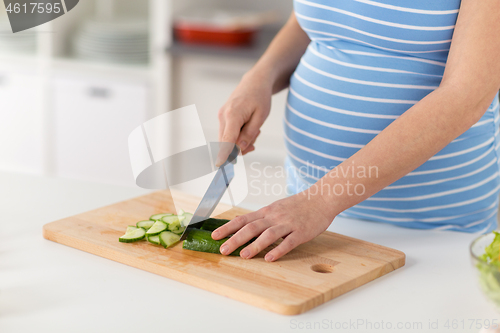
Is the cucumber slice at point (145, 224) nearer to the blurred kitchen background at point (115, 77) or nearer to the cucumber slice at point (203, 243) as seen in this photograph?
the cucumber slice at point (203, 243)

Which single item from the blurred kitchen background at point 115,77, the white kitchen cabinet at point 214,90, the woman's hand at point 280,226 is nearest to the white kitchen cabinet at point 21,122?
the blurred kitchen background at point 115,77

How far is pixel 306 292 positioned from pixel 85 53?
7.60 feet

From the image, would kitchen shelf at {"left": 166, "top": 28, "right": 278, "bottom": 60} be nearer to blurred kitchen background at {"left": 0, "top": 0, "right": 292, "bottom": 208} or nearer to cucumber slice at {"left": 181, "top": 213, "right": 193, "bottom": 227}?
blurred kitchen background at {"left": 0, "top": 0, "right": 292, "bottom": 208}

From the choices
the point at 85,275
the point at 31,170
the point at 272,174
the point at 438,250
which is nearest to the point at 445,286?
the point at 438,250

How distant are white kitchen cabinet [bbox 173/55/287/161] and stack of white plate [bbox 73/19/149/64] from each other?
9.4 inches

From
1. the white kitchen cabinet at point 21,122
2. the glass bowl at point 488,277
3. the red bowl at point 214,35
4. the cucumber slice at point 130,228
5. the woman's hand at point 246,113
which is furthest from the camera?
the white kitchen cabinet at point 21,122

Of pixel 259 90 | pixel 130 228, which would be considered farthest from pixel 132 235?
pixel 259 90

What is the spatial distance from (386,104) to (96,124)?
1.98 meters

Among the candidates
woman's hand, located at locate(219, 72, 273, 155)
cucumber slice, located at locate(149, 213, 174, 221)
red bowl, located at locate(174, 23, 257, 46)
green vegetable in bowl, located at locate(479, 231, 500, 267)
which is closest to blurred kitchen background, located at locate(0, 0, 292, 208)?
red bowl, located at locate(174, 23, 257, 46)

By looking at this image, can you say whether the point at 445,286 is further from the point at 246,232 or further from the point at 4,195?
the point at 4,195

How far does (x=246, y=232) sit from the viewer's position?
0.90 metres

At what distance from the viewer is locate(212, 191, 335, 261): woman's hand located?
0.89 meters

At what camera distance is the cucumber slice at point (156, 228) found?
0.95 m

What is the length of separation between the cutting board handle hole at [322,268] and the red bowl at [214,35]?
71.1 inches
